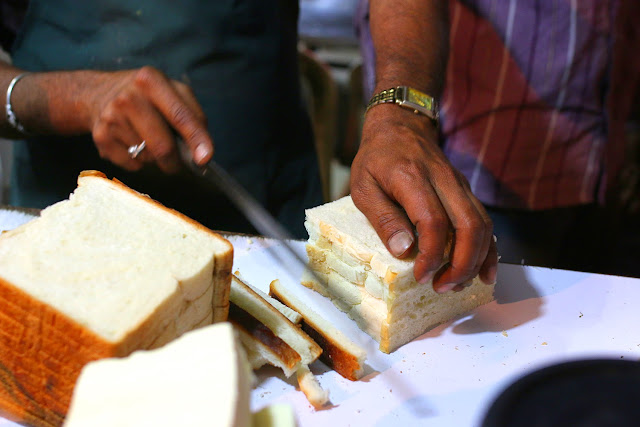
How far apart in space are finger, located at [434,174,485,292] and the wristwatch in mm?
364

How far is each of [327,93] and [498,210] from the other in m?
1.04

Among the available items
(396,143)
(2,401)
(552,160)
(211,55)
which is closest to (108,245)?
(2,401)

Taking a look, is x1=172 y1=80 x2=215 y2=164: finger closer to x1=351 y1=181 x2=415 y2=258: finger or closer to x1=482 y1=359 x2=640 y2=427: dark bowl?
x1=351 y1=181 x2=415 y2=258: finger

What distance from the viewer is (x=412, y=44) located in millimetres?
1809

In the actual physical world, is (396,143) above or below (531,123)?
above

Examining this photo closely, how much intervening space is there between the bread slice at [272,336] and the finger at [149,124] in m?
0.51

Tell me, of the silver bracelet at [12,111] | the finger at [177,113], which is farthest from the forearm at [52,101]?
the finger at [177,113]

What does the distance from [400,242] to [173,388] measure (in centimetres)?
74

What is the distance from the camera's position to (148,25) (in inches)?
73.5

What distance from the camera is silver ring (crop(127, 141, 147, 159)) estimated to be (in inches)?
60.8

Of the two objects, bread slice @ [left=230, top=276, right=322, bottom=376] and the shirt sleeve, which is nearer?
bread slice @ [left=230, top=276, right=322, bottom=376]

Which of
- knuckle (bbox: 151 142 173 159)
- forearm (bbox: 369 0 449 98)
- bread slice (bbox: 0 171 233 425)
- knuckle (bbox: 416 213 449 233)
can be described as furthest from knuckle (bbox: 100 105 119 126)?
knuckle (bbox: 416 213 449 233)

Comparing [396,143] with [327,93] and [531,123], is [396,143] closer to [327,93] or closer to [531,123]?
[531,123]

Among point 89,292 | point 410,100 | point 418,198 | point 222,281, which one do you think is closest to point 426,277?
point 418,198
